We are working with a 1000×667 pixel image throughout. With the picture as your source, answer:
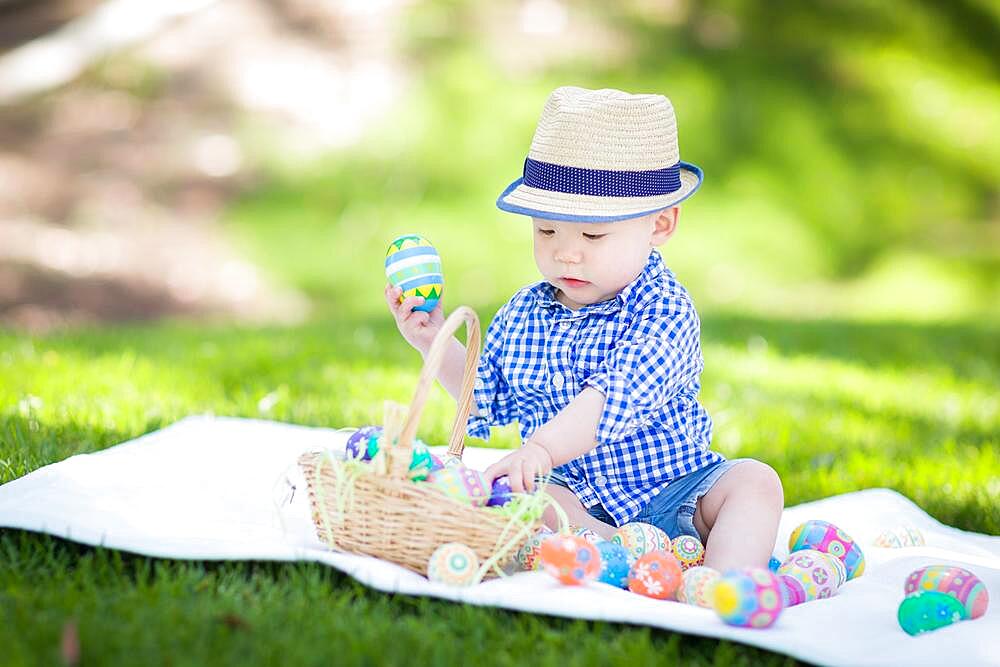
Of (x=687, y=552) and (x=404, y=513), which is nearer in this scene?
(x=404, y=513)

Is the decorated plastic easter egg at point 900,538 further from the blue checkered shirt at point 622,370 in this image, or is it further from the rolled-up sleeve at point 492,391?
the rolled-up sleeve at point 492,391

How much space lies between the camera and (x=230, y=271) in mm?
7398

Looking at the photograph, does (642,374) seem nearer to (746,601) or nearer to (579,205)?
(579,205)

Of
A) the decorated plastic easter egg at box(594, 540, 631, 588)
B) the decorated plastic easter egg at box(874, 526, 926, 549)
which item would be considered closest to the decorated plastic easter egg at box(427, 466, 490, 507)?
the decorated plastic easter egg at box(594, 540, 631, 588)

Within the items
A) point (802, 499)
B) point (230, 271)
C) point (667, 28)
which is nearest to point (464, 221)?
point (230, 271)

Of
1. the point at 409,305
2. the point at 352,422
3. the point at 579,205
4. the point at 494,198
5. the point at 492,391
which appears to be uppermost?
the point at 579,205

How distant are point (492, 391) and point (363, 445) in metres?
0.51

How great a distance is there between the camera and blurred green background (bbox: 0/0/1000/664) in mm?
4164

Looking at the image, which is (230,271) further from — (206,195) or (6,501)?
(6,501)

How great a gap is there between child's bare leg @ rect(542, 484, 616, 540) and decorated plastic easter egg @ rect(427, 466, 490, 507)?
0.36 meters

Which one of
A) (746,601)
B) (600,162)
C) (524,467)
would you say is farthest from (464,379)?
(746,601)

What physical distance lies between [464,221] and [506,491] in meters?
5.74

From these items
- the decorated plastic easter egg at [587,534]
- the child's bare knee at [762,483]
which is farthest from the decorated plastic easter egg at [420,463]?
the child's bare knee at [762,483]

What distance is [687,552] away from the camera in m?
2.49
